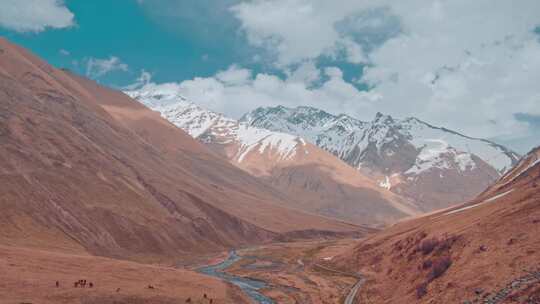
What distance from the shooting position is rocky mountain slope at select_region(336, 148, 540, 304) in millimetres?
59500

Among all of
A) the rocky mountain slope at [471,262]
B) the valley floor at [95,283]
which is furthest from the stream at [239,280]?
the rocky mountain slope at [471,262]

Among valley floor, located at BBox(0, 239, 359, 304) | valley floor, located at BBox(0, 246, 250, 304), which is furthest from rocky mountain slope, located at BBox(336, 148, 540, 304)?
valley floor, located at BBox(0, 246, 250, 304)

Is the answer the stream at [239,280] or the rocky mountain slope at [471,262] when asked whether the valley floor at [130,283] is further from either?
the rocky mountain slope at [471,262]

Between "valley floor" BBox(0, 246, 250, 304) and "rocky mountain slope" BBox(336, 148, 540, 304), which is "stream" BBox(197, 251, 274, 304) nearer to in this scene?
"valley floor" BBox(0, 246, 250, 304)

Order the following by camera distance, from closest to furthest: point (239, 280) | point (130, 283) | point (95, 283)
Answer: point (95, 283), point (130, 283), point (239, 280)

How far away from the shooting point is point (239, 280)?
12050 centimetres

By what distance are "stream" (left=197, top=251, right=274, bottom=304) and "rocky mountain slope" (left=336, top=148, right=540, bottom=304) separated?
17.9m

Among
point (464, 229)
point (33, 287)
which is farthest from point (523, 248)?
point (33, 287)

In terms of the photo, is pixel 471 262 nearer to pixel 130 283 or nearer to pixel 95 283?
pixel 130 283

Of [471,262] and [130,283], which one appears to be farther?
[130,283]

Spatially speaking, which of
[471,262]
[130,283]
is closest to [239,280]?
[130,283]

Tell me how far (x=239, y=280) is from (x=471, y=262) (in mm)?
61555

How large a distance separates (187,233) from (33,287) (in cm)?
13636

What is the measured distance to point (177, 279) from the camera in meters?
88.4
